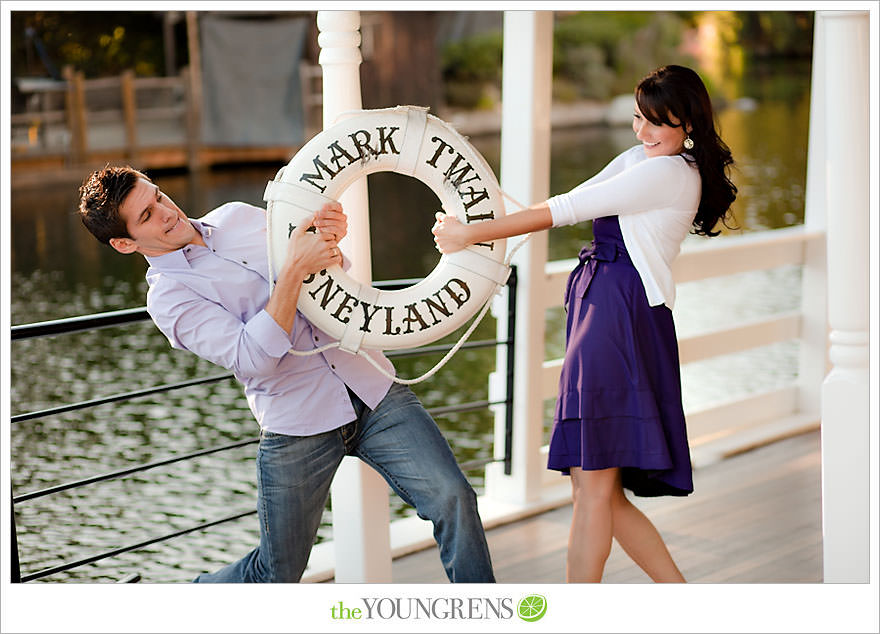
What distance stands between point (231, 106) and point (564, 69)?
601cm

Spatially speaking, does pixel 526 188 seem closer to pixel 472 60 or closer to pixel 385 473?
pixel 385 473

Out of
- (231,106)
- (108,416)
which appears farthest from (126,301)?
(231,106)

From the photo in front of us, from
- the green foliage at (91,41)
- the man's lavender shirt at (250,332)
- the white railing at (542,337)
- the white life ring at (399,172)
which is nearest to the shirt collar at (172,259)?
the man's lavender shirt at (250,332)

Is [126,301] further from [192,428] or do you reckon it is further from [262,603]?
[262,603]

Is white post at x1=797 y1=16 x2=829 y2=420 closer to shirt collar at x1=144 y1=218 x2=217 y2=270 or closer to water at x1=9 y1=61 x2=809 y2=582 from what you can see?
water at x1=9 y1=61 x2=809 y2=582

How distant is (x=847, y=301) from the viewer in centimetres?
207

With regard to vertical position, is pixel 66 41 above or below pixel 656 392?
above

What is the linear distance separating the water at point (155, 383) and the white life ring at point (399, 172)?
51 cm

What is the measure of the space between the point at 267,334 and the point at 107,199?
35cm

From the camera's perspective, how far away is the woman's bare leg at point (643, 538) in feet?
7.04

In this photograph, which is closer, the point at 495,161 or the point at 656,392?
the point at 656,392

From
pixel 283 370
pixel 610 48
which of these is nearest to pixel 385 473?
pixel 283 370

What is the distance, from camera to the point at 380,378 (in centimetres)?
203

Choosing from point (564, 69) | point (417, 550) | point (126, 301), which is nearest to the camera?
point (417, 550)
